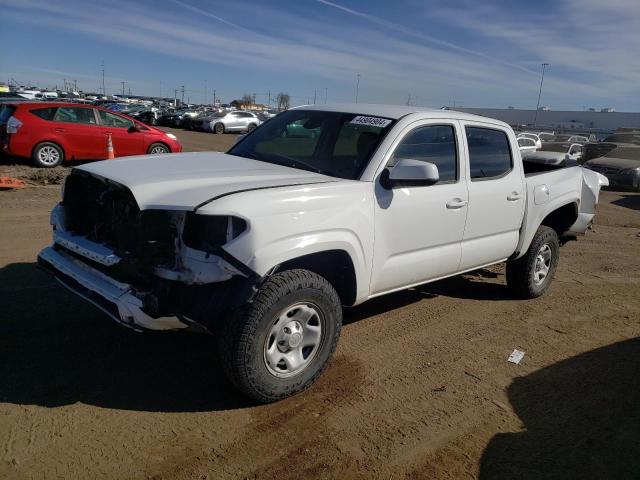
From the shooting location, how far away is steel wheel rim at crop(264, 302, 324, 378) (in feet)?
10.8

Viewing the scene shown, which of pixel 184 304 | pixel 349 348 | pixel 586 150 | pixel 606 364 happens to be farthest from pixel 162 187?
pixel 586 150

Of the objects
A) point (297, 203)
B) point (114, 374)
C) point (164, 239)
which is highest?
point (297, 203)

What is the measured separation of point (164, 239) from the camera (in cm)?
320

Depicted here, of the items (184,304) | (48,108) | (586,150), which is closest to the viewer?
(184,304)

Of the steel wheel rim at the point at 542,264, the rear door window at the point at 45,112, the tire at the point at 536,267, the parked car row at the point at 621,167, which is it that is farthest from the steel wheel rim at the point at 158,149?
the parked car row at the point at 621,167

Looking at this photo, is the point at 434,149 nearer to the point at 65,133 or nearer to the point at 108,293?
the point at 108,293

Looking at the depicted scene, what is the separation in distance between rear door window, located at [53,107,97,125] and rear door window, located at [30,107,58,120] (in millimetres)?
81

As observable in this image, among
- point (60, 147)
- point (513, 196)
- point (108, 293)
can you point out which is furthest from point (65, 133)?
point (513, 196)

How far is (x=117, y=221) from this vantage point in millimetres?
3422

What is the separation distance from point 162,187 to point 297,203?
0.83 metres

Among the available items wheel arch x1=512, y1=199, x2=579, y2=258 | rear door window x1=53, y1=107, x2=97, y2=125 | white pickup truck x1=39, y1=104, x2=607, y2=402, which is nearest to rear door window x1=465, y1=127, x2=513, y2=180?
white pickup truck x1=39, y1=104, x2=607, y2=402

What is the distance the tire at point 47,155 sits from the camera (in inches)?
454

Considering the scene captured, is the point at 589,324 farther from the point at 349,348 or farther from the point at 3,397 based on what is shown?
the point at 3,397

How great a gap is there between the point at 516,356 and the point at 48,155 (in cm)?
1106
